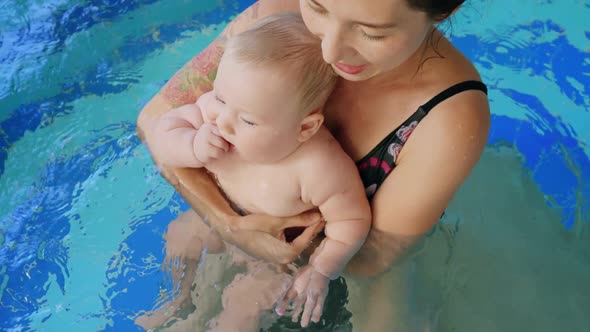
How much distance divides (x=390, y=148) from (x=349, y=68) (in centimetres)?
37

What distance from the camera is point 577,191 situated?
281 centimetres

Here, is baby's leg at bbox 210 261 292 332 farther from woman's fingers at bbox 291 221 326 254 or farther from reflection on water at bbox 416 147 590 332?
reflection on water at bbox 416 147 590 332

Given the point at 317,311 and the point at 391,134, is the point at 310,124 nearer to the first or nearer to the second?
the point at 391,134

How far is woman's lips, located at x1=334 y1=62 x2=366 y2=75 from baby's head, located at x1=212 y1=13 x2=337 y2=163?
0.41 feet

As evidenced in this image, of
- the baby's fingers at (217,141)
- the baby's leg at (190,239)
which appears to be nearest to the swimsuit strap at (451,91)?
the baby's fingers at (217,141)

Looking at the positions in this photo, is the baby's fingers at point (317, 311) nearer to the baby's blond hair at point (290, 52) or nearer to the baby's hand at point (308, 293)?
the baby's hand at point (308, 293)

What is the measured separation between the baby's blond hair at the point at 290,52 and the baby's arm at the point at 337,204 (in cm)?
20

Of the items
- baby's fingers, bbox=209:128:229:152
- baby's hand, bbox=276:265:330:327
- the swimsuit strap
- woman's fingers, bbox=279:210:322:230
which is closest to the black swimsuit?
the swimsuit strap

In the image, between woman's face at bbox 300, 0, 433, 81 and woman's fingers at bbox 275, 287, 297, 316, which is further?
woman's fingers at bbox 275, 287, 297, 316

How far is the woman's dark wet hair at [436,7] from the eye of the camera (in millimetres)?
1231

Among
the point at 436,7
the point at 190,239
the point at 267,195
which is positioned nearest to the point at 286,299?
the point at 267,195

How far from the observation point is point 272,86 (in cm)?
155

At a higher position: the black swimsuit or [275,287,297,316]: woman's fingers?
the black swimsuit

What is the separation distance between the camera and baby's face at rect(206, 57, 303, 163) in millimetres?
1552
